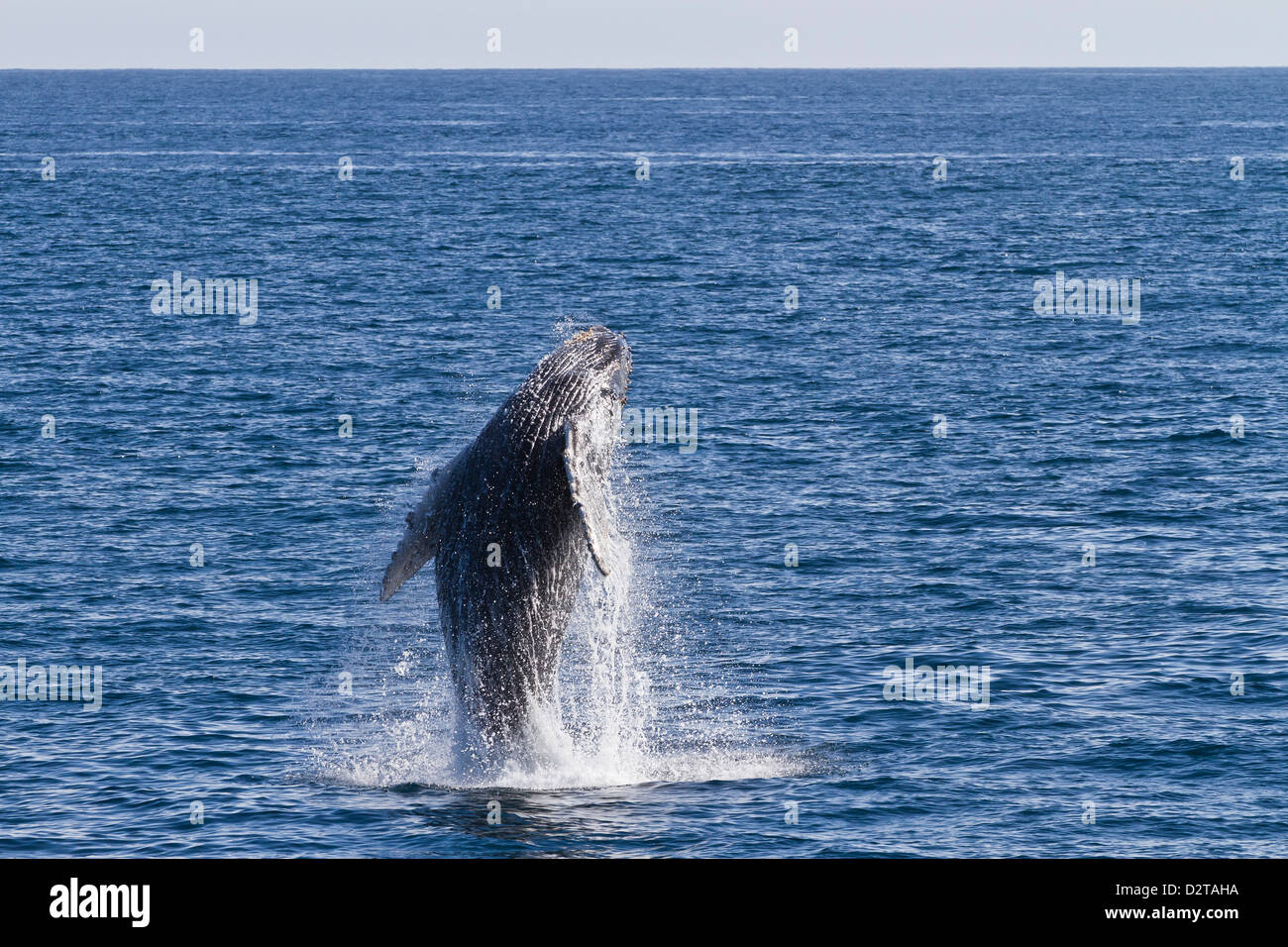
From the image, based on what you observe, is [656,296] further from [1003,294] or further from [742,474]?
[742,474]

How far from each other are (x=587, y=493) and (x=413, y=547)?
2846mm

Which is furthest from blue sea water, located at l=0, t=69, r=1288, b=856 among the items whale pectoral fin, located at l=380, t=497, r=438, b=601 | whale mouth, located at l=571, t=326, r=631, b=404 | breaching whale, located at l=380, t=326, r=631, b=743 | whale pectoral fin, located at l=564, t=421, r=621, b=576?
whale mouth, located at l=571, t=326, r=631, b=404

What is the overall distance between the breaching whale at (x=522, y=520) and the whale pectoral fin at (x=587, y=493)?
2cm

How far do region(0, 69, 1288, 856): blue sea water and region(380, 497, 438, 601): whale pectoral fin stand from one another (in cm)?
465

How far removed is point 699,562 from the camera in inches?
1998

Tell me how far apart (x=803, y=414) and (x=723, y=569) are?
77.8ft

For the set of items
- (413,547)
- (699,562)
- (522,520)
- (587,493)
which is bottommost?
(699,562)

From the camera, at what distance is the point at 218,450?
65.6 meters

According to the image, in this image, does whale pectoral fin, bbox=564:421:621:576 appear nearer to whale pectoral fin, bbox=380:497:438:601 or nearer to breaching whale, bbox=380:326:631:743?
breaching whale, bbox=380:326:631:743

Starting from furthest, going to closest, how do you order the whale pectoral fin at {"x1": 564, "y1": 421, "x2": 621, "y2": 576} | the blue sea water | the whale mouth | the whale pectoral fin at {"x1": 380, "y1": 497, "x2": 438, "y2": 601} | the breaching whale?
the blue sea water, the whale mouth, the whale pectoral fin at {"x1": 380, "y1": 497, "x2": 438, "y2": 601}, the breaching whale, the whale pectoral fin at {"x1": 564, "y1": 421, "x2": 621, "y2": 576}

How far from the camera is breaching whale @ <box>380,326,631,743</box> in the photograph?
2511cm

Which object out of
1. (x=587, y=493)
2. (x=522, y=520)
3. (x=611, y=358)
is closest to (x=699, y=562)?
(x=611, y=358)

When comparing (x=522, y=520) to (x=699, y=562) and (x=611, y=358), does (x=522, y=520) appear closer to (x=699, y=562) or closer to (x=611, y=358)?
(x=611, y=358)
